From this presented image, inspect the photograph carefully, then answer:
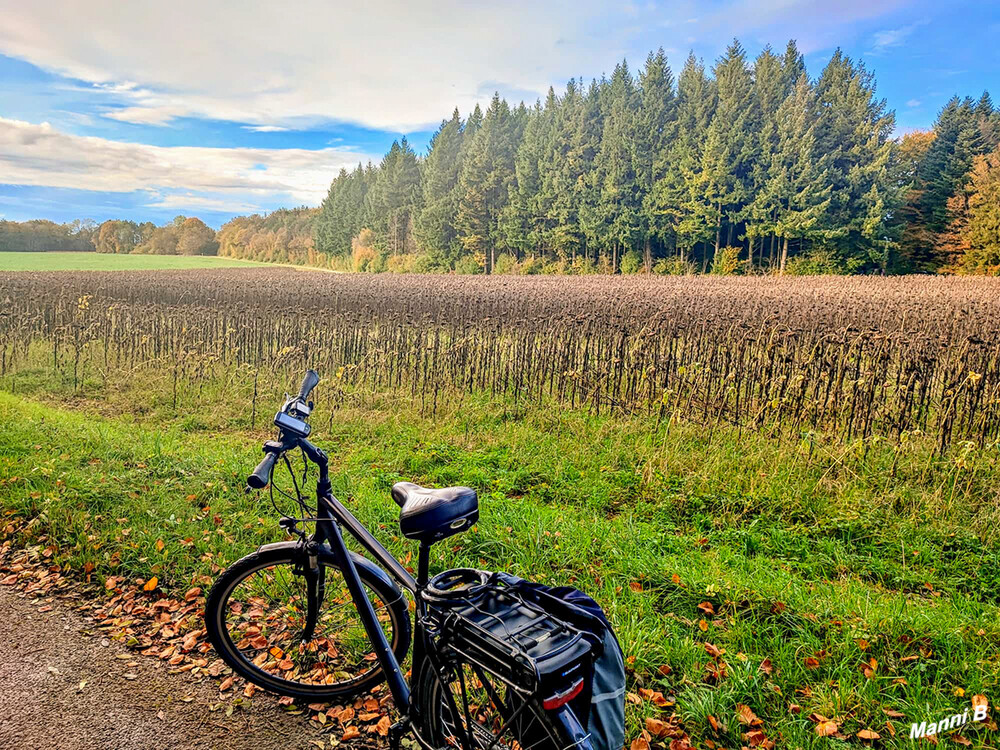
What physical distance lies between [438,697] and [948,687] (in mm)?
2746

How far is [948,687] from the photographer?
11.1 feet

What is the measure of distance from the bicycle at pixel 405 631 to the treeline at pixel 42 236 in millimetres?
86968

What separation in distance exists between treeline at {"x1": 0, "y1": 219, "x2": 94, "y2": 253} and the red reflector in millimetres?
89012

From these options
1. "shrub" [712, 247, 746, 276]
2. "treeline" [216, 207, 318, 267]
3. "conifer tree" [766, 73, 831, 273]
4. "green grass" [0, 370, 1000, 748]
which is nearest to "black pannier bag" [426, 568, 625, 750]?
"green grass" [0, 370, 1000, 748]

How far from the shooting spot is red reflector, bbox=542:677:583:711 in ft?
5.71

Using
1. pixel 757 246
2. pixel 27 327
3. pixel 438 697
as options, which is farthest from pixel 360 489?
pixel 757 246

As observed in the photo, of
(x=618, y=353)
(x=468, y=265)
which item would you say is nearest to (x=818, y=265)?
(x=468, y=265)

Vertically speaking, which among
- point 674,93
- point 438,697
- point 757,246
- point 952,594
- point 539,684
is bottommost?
point 952,594

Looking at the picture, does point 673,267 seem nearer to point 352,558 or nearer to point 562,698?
point 352,558

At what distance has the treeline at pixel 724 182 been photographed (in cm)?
4331

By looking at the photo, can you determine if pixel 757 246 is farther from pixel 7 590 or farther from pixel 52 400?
pixel 7 590

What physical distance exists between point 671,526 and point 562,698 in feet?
13.9

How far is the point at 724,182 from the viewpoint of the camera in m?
45.4

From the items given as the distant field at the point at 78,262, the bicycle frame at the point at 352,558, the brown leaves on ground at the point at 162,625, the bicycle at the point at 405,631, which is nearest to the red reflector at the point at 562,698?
the bicycle at the point at 405,631
